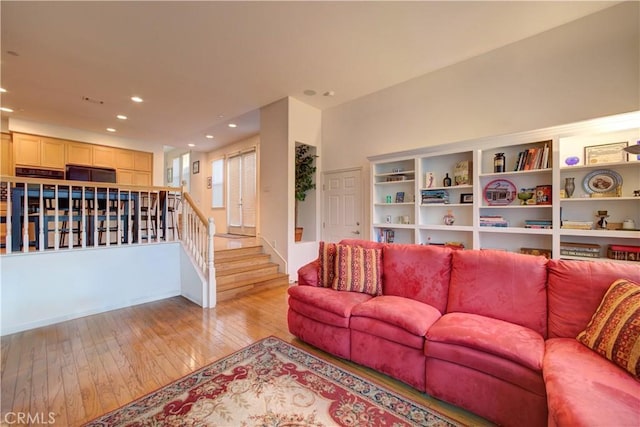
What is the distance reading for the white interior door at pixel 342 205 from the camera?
15.9 ft

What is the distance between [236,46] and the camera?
10.6 ft

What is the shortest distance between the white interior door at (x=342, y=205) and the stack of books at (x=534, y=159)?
232 centimetres

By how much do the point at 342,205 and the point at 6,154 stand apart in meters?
A: 7.20

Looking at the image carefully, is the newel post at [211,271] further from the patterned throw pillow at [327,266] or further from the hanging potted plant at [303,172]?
the hanging potted plant at [303,172]

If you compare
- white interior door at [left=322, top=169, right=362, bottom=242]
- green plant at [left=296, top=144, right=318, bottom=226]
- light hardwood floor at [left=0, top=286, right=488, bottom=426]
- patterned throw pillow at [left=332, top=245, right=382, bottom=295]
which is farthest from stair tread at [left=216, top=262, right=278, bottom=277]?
patterned throw pillow at [left=332, top=245, right=382, bottom=295]

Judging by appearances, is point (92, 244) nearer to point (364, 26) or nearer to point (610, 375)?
point (364, 26)

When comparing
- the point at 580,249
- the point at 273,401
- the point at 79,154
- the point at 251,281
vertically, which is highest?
the point at 79,154

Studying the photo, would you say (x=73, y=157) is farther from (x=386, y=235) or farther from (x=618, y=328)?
(x=618, y=328)

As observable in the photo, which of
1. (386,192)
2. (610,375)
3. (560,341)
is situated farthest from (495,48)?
(610,375)

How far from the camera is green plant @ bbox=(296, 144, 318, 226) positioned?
204 inches

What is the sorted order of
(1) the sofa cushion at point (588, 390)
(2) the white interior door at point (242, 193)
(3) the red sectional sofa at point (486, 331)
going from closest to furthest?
(1) the sofa cushion at point (588, 390), (3) the red sectional sofa at point (486, 331), (2) the white interior door at point (242, 193)

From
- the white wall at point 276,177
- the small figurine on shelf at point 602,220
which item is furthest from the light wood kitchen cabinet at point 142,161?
the small figurine on shelf at point 602,220

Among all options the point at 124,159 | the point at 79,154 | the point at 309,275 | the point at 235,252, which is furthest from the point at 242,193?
the point at 309,275

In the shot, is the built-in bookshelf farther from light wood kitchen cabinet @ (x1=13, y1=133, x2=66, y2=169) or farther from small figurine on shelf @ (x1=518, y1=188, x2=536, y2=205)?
light wood kitchen cabinet @ (x1=13, y1=133, x2=66, y2=169)
